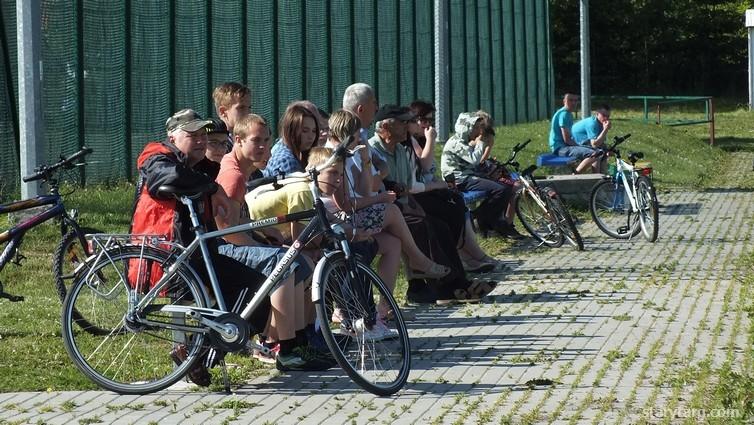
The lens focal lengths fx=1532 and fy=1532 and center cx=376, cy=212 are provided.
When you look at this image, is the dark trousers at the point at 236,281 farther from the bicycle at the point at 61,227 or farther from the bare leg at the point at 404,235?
the bare leg at the point at 404,235

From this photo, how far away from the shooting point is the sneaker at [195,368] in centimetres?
762

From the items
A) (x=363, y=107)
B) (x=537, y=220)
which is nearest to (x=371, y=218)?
(x=363, y=107)

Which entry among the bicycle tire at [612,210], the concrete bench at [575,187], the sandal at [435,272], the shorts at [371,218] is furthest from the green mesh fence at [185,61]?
the shorts at [371,218]

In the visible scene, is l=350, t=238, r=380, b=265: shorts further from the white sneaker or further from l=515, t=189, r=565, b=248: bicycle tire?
l=515, t=189, r=565, b=248: bicycle tire

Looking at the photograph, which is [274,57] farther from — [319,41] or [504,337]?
[504,337]

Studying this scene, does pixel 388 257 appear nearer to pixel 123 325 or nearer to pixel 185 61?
pixel 123 325

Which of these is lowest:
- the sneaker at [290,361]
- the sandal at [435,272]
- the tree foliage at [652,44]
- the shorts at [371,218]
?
the sneaker at [290,361]

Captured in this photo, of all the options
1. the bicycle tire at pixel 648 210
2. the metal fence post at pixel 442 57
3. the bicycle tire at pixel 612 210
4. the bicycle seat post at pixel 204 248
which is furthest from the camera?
the metal fence post at pixel 442 57

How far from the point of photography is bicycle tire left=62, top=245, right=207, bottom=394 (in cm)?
748

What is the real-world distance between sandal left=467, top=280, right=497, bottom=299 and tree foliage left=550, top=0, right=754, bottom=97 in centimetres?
5763

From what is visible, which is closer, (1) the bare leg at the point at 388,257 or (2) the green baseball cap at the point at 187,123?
(2) the green baseball cap at the point at 187,123

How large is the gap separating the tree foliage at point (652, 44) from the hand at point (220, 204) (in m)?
61.0

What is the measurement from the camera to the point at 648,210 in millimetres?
15820

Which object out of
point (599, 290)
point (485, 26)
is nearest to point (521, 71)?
point (485, 26)
